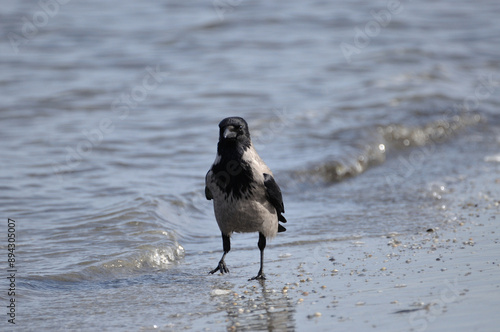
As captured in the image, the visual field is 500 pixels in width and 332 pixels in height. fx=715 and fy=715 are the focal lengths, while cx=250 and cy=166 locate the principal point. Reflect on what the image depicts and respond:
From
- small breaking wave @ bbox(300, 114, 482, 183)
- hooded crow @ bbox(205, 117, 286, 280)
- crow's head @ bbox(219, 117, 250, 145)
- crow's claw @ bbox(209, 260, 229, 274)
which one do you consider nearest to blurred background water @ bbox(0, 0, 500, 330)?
small breaking wave @ bbox(300, 114, 482, 183)

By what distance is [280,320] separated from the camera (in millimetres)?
5074

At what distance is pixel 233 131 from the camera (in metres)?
6.11

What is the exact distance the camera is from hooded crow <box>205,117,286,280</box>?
6.16 m

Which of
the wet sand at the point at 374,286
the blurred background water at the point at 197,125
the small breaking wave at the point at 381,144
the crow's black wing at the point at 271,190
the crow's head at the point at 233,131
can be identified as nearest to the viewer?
the wet sand at the point at 374,286

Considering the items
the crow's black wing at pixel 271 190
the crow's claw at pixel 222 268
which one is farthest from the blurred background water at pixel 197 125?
the crow's black wing at pixel 271 190

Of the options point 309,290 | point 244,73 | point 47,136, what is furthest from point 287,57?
point 309,290

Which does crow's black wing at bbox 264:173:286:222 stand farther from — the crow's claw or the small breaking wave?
the small breaking wave

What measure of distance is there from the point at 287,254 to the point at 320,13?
53.9 ft

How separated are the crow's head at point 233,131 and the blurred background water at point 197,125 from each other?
1.30 meters

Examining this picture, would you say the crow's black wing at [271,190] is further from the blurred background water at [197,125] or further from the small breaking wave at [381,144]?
the small breaking wave at [381,144]

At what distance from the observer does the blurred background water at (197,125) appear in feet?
23.2

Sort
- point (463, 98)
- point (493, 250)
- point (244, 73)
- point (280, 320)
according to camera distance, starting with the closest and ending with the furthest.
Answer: point (280, 320), point (493, 250), point (463, 98), point (244, 73)

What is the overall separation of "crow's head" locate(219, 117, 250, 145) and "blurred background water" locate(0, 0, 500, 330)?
4.27 feet

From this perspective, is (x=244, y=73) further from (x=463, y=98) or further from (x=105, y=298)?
(x=105, y=298)
